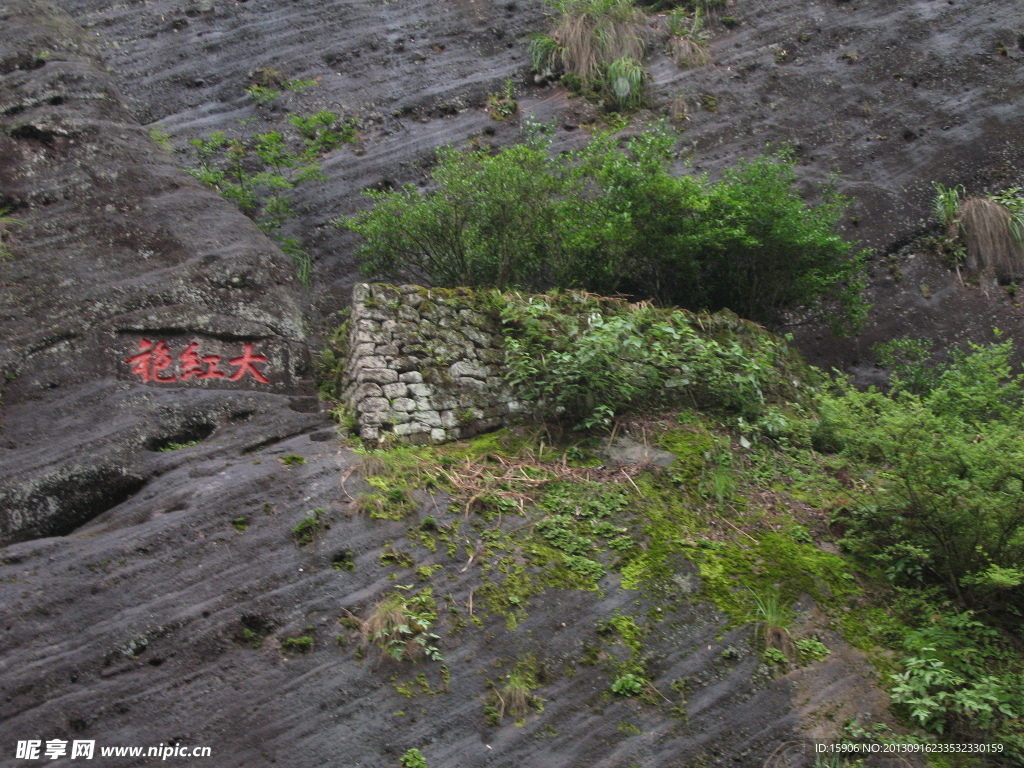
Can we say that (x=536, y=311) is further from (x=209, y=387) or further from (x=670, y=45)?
(x=670, y=45)

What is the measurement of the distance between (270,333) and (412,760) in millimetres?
4439

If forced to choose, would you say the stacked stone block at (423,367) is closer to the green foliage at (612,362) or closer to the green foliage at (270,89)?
the green foliage at (612,362)

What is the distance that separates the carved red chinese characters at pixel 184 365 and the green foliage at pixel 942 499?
5.13 metres

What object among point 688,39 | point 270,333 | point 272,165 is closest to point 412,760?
point 270,333

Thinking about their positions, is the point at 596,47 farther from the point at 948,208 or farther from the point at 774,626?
the point at 774,626

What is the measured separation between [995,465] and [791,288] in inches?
165

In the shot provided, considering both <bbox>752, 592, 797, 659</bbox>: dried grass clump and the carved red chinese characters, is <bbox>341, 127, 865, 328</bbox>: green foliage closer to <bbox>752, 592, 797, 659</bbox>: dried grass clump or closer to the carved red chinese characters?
the carved red chinese characters

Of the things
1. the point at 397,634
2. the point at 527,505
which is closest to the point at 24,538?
the point at 397,634

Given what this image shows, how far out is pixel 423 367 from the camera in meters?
7.49

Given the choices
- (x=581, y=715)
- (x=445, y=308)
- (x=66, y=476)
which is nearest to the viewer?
(x=581, y=715)

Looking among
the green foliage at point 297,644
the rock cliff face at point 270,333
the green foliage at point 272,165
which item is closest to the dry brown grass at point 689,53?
the rock cliff face at point 270,333

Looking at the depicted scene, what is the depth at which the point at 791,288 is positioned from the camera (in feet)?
31.8

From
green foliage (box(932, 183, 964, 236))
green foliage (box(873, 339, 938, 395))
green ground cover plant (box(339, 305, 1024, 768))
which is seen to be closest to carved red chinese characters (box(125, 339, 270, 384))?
green ground cover plant (box(339, 305, 1024, 768))

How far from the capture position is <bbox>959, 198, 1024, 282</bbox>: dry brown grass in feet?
36.8
